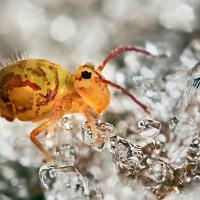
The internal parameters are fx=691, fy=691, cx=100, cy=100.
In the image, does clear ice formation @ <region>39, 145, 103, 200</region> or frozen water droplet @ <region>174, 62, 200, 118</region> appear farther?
frozen water droplet @ <region>174, 62, 200, 118</region>

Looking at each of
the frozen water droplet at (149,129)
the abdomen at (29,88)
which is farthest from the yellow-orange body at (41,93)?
the frozen water droplet at (149,129)

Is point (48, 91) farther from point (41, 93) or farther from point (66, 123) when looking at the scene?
point (66, 123)

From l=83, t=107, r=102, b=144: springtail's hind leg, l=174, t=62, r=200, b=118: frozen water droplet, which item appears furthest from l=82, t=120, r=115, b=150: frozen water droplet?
l=174, t=62, r=200, b=118: frozen water droplet

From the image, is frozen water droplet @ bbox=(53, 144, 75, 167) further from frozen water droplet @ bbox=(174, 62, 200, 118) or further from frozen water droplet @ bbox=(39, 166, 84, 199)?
frozen water droplet @ bbox=(174, 62, 200, 118)

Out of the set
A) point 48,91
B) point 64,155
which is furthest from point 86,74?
point 64,155

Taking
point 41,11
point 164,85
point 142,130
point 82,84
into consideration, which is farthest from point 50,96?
point 41,11

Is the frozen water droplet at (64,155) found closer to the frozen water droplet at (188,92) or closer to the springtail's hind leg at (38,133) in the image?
the springtail's hind leg at (38,133)

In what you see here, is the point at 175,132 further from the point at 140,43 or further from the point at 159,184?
the point at 140,43

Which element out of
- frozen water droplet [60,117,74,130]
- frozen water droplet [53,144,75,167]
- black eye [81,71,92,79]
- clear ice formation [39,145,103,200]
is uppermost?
black eye [81,71,92,79]
